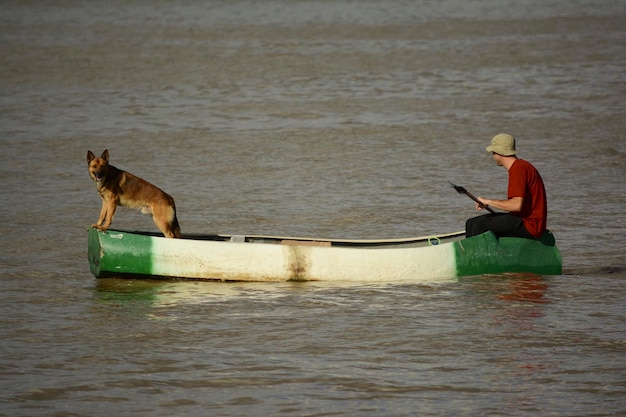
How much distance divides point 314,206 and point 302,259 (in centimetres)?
401

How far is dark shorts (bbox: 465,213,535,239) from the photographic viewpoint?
1038 cm

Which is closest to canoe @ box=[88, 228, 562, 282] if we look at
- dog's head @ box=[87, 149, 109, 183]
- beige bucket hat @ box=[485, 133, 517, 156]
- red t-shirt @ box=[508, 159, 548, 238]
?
red t-shirt @ box=[508, 159, 548, 238]

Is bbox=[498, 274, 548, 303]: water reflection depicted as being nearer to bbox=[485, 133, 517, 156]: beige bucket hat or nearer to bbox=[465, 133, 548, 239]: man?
bbox=[465, 133, 548, 239]: man

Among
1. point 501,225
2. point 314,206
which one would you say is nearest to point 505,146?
point 501,225

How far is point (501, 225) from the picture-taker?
34.1 feet

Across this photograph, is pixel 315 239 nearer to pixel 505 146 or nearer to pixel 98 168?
pixel 505 146

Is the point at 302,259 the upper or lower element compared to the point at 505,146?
lower

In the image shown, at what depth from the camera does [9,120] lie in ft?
68.2

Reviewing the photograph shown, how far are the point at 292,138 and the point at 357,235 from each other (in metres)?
6.27

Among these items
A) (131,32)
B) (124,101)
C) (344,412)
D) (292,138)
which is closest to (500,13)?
(131,32)

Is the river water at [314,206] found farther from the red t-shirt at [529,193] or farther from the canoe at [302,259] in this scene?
the red t-shirt at [529,193]

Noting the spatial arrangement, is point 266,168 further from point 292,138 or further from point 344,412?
point 344,412

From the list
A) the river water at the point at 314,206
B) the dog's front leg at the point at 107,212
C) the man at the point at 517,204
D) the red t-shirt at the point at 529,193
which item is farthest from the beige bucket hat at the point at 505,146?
the dog's front leg at the point at 107,212

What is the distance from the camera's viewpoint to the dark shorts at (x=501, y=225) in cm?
1038
